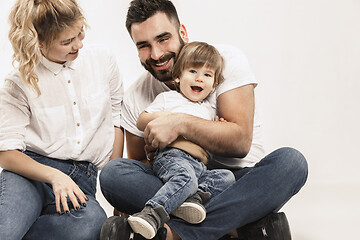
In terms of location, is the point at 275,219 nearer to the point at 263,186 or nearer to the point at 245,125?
the point at 263,186

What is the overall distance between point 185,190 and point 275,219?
423 millimetres

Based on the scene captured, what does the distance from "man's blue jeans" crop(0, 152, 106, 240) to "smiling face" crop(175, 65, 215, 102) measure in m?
0.64

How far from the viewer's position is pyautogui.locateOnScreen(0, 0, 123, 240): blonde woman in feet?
7.73

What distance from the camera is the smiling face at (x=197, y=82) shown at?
254 centimetres

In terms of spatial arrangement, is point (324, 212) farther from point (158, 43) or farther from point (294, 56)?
point (158, 43)

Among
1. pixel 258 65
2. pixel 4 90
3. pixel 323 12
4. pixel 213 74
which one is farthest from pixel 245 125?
pixel 323 12

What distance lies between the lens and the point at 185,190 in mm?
2188

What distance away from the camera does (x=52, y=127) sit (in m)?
2.54

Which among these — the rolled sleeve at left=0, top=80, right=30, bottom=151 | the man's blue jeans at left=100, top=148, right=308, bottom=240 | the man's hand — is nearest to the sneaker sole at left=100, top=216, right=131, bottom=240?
the man's blue jeans at left=100, top=148, right=308, bottom=240

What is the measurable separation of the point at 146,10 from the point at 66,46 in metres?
0.47

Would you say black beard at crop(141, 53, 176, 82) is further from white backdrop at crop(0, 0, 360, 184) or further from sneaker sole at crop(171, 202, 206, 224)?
white backdrop at crop(0, 0, 360, 184)

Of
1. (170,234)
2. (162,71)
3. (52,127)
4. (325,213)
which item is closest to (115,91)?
(162,71)

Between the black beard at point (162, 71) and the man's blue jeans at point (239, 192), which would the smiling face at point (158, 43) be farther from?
the man's blue jeans at point (239, 192)

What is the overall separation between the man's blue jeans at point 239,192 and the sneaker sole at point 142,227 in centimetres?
21
